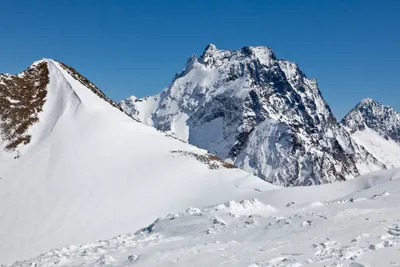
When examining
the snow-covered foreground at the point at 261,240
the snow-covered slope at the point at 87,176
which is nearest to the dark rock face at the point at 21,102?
the snow-covered slope at the point at 87,176

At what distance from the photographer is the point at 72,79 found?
63.1 m

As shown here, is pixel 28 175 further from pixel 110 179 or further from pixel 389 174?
pixel 389 174

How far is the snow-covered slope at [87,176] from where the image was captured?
112ft

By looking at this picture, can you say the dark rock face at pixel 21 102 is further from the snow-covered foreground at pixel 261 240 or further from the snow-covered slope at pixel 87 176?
the snow-covered foreground at pixel 261 240

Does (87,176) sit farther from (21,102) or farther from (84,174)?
(21,102)

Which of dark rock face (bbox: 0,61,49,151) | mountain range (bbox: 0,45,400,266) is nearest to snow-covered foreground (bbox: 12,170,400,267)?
mountain range (bbox: 0,45,400,266)

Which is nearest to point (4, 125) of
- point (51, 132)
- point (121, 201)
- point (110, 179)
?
point (51, 132)

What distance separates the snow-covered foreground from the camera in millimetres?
12680

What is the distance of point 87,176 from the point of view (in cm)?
4100

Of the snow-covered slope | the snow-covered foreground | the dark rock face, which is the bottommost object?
the snow-covered foreground

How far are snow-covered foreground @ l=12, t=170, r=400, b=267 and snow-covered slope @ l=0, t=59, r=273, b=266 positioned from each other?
14905 mm

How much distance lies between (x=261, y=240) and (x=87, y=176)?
29021 mm

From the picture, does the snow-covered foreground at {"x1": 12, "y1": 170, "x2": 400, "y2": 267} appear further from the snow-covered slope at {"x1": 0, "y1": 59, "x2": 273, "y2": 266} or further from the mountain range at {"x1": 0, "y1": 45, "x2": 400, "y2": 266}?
the snow-covered slope at {"x1": 0, "y1": 59, "x2": 273, "y2": 266}

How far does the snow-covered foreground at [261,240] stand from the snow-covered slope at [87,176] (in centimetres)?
1491
